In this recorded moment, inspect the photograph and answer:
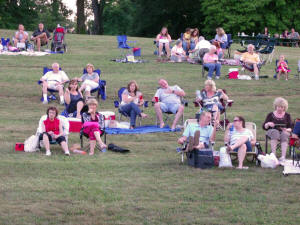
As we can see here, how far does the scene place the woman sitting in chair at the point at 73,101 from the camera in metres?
12.4

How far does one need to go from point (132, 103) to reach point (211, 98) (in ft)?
5.01

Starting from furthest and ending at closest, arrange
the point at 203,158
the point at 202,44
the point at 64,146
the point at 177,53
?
1. the point at 177,53
2. the point at 202,44
3. the point at 64,146
4. the point at 203,158

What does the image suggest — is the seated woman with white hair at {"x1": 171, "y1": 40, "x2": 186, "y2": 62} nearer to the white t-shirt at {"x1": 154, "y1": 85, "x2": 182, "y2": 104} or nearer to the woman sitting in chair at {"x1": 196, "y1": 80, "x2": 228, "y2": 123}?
the white t-shirt at {"x1": 154, "y1": 85, "x2": 182, "y2": 104}

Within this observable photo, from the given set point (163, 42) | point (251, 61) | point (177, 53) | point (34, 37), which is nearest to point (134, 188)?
point (251, 61)

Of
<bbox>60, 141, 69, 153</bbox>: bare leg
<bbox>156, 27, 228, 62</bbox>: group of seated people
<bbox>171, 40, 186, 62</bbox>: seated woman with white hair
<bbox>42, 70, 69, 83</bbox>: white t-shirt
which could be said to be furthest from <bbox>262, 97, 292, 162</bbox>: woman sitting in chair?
<bbox>171, 40, 186, 62</bbox>: seated woman with white hair

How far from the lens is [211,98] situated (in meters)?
12.1

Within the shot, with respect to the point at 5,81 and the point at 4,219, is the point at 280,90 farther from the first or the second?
the point at 4,219

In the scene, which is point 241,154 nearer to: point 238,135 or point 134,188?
point 238,135

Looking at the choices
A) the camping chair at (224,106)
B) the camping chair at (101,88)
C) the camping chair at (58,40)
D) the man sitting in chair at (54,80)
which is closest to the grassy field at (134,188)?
the camping chair at (224,106)

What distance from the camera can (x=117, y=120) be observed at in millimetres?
13492

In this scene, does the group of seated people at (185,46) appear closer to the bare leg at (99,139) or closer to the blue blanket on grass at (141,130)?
the blue blanket on grass at (141,130)

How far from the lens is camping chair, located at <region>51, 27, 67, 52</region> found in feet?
78.0

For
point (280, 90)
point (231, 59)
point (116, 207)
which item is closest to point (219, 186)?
point (116, 207)

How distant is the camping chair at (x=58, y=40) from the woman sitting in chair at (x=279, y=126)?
1494cm
